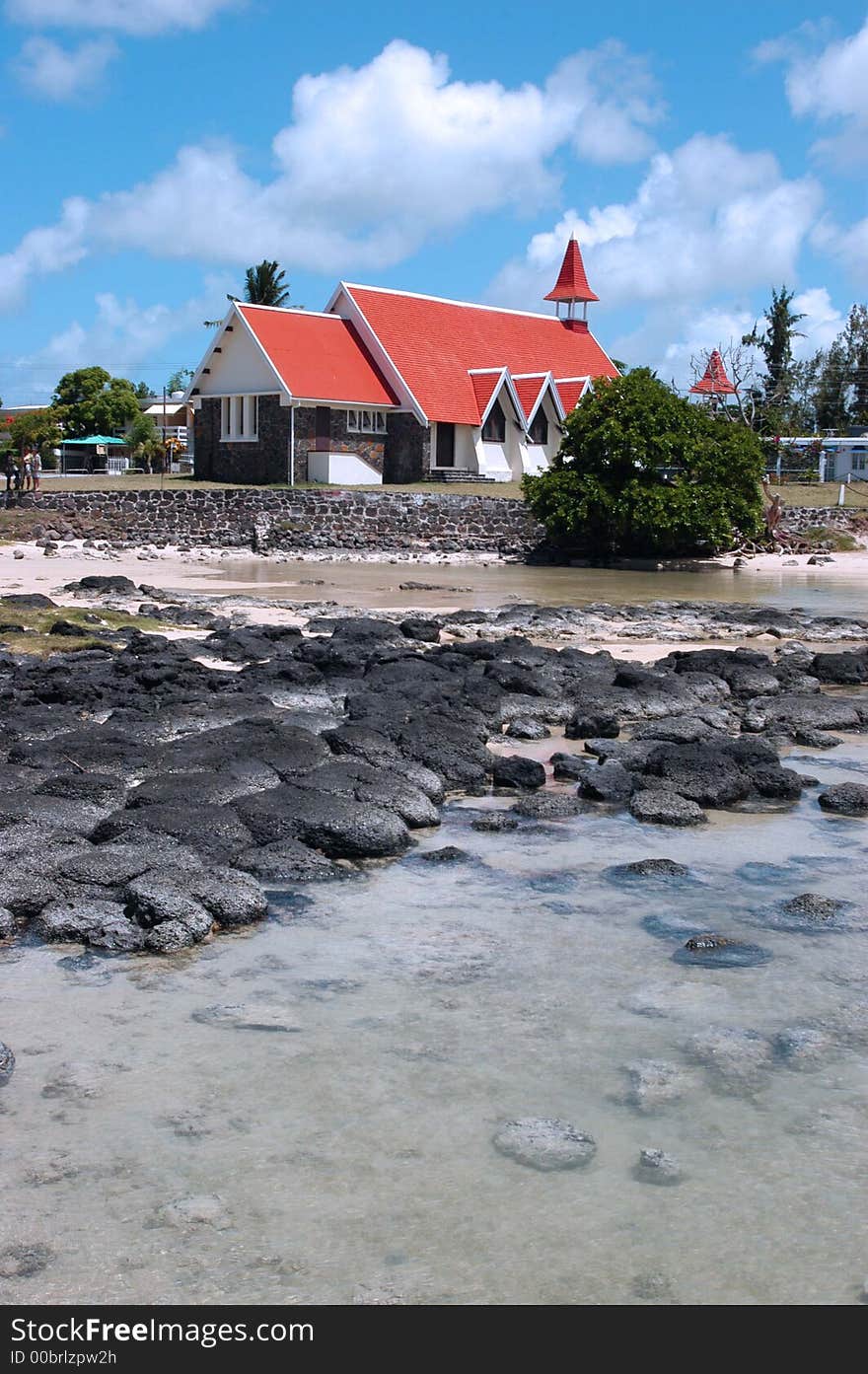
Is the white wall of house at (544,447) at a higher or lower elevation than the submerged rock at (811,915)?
higher

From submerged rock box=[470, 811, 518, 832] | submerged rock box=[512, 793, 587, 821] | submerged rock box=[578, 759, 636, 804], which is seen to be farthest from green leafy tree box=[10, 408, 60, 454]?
submerged rock box=[470, 811, 518, 832]

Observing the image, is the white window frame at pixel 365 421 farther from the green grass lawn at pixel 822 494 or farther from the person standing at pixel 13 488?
the green grass lawn at pixel 822 494

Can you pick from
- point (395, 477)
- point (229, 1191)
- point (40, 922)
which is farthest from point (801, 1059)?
point (395, 477)

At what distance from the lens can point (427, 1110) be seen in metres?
5.29

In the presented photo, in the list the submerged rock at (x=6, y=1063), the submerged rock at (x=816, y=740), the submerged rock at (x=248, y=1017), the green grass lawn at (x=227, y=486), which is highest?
the green grass lawn at (x=227, y=486)

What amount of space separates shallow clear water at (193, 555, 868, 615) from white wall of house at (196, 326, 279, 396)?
11.0 meters

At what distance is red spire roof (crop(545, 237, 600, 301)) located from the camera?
190 feet

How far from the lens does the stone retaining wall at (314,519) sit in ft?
123

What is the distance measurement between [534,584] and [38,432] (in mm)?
44139

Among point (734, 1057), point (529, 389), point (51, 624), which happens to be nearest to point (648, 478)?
point (529, 389)

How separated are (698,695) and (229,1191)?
10.2 meters

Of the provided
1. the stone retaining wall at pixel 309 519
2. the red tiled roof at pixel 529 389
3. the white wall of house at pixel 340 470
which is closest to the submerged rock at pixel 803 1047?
the stone retaining wall at pixel 309 519

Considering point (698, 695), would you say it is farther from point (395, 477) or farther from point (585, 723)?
point (395, 477)

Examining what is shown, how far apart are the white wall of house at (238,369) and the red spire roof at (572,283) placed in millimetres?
18507
